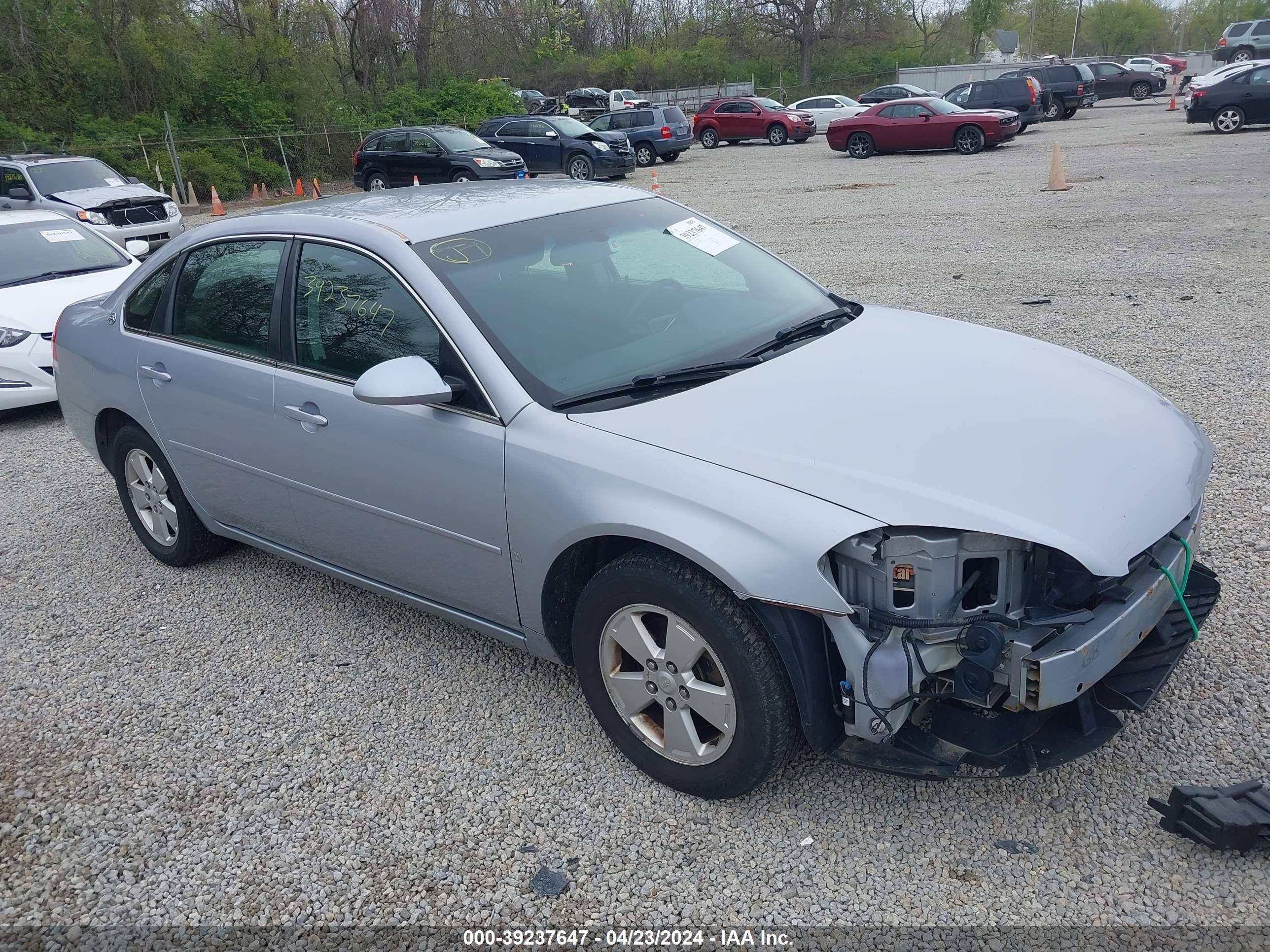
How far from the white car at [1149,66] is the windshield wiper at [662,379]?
44.8 metres

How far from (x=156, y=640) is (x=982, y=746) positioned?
3.37 meters

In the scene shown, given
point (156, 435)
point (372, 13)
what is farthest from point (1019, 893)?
point (372, 13)

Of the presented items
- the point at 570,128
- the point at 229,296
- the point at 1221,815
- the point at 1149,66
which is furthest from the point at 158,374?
the point at 1149,66

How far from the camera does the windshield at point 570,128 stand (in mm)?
24406

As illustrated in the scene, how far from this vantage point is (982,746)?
2.64 meters

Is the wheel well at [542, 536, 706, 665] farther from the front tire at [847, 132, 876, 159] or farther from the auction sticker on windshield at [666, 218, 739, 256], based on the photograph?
the front tire at [847, 132, 876, 159]

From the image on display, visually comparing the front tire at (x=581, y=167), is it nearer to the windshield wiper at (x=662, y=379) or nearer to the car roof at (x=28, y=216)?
the car roof at (x=28, y=216)

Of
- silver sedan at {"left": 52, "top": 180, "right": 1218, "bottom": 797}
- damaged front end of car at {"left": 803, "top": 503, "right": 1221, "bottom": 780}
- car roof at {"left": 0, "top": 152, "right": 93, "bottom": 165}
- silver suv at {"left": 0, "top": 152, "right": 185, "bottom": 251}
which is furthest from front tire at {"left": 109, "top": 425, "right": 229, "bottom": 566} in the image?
car roof at {"left": 0, "top": 152, "right": 93, "bottom": 165}

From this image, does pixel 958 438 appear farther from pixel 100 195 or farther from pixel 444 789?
pixel 100 195

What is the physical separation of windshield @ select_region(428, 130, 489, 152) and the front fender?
65.1 ft

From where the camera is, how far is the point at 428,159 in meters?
21.8

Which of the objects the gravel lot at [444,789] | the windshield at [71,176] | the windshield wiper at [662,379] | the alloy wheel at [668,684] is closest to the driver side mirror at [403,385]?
the windshield wiper at [662,379]

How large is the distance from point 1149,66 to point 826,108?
19874mm

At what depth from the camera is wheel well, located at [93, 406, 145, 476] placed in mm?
4809
